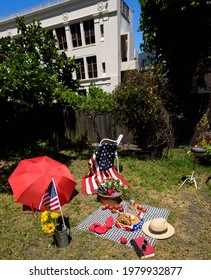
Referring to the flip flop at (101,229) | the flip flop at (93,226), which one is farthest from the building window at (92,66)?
the flip flop at (101,229)

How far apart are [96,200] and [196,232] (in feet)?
8.95

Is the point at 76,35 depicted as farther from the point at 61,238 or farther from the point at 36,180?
the point at 61,238

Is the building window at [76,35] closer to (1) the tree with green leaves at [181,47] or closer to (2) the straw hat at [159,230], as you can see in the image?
(1) the tree with green leaves at [181,47]

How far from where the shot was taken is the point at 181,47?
8820 mm

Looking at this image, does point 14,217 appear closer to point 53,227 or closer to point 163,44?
point 53,227

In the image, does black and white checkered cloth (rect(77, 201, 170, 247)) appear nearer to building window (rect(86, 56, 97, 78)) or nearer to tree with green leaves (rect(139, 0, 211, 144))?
tree with green leaves (rect(139, 0, 211, 144))

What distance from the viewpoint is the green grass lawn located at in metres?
3.86

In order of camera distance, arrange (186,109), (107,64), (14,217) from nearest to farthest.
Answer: (14,217) < (186,109) < (107,64)

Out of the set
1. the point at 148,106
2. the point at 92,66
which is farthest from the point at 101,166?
the point at 92,66

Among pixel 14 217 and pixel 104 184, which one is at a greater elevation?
pixel 104 184

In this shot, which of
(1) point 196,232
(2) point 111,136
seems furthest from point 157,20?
(1) point 196,232

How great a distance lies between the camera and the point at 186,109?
9.32 m

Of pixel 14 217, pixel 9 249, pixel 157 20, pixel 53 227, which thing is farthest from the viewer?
pixel 157 20

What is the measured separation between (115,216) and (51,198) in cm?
175
